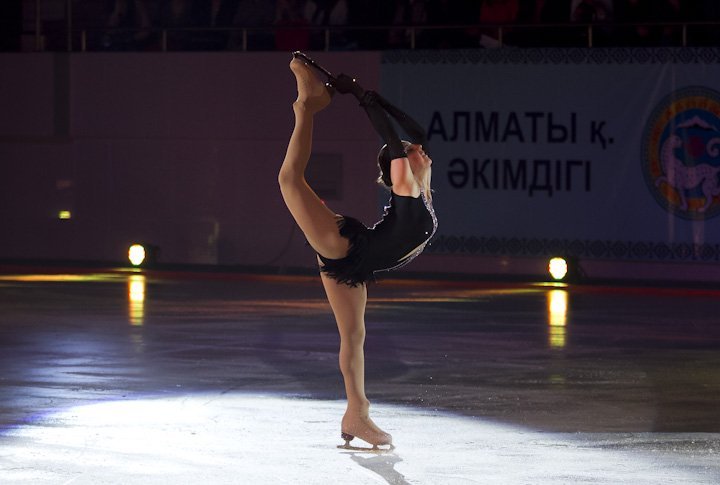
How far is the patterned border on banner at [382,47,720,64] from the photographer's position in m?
21.4

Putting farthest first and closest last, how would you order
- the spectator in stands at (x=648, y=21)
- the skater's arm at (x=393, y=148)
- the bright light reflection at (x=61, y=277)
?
the spectator in stands at (x=648, y=21) < the bright light reflection at (x=61, y=277) < the skater's arm at (x=393, y=148)

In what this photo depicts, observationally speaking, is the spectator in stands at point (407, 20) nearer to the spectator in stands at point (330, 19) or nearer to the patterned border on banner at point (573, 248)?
the spectator in stands at point (330, 19)

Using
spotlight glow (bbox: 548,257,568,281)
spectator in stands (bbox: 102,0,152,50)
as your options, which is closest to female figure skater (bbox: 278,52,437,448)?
spotlight glow (bbox: 548,257,568,281)

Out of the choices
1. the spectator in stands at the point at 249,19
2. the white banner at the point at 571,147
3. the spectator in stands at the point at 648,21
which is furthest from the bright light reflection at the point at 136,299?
the spectator in stands at the point at 648,21

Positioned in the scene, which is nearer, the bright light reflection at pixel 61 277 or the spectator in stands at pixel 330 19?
the bright light reflection at pixel 61 277

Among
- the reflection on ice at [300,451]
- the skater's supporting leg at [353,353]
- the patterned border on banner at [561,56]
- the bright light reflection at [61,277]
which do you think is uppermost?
the patterned border on banner at [561,56]

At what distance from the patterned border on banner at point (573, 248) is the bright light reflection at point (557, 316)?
7.19ft

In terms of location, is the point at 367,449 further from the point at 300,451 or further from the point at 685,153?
the point at 685,153

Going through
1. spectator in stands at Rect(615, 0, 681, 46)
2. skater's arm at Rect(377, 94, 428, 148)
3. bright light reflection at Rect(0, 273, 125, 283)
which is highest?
spectator in stands at Rect(615, 0, 681, 46)

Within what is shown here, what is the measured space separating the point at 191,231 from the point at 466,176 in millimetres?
4380

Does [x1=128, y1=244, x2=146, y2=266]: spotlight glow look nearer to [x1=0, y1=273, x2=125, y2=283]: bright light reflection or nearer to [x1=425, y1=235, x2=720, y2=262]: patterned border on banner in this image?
[x1=0, y1=273, x2=125, y2=283]: bright light reflection

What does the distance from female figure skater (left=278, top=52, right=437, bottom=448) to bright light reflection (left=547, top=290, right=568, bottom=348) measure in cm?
535

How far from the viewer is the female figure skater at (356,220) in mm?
7988

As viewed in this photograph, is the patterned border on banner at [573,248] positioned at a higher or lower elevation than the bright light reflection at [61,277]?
higher
